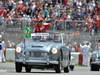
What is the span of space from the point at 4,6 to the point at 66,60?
1804 centimetres

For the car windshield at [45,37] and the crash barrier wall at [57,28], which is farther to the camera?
the crash barrier wall at [57,28]

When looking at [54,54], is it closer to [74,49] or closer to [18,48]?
[18,48]

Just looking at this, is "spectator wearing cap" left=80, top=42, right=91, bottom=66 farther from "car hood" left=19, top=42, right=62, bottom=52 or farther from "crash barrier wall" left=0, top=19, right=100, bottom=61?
"car hood" left=19, top=42, right=62, bottom=52

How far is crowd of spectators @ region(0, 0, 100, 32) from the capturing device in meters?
37.4

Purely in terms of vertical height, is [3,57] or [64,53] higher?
[64,53]

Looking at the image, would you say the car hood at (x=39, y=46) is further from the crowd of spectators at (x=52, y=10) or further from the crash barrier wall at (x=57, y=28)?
the crowd of spectators at (x=52, y=10)

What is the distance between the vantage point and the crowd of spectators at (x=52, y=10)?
123 ft

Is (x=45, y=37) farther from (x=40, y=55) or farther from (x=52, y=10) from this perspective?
(x=52, y=10)

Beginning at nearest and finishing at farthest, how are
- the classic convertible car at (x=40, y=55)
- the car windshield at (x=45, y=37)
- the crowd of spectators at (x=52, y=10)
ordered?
the classic convertible car at (x=40, y=55)
the car windshield at (x=45, y=37)
the crowd of spectators at (x=52, y=10)

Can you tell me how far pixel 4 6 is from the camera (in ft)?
131

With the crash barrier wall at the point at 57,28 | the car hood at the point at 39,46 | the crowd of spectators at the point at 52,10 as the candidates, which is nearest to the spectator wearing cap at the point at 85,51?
the crash barrier wall at the point at 57,28

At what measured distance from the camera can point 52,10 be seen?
1542 inches

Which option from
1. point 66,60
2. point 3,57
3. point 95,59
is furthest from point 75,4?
point 66,60

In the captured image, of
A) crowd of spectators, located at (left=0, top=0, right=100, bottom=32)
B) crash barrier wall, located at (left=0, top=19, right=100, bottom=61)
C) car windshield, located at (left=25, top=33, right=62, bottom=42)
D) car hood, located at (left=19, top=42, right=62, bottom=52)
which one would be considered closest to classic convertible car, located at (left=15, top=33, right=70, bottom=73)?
car hood, located at (left=19, top=42, right=62, bottom=52)
